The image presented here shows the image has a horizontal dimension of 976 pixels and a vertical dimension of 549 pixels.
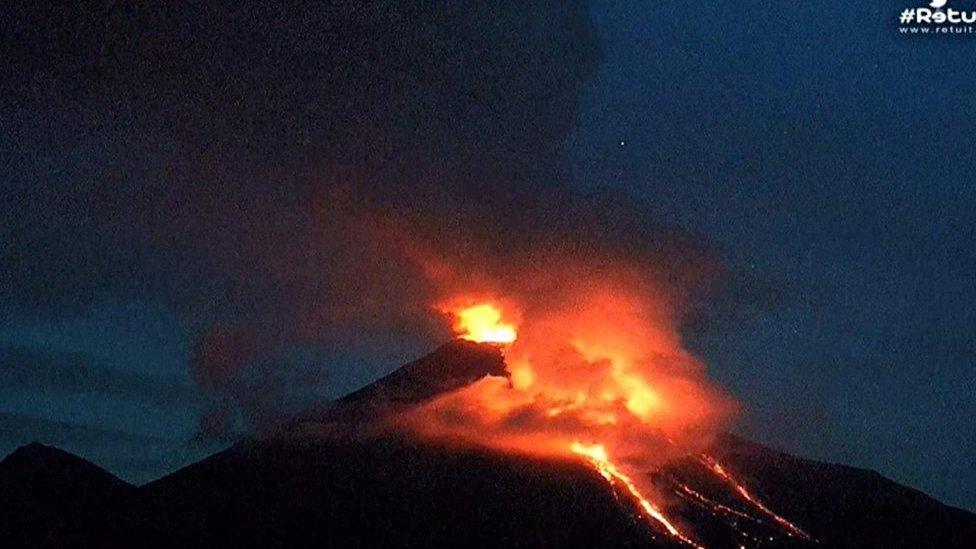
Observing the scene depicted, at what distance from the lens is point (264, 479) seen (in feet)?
161

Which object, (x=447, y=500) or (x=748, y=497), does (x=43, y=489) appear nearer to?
(x=447, y=500)

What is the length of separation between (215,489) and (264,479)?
2.27 m

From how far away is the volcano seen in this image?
142 feet

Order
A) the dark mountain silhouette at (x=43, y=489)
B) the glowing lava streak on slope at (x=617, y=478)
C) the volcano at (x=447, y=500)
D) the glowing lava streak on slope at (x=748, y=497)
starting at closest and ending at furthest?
the volcano at (x=447, y=500)
the glowing lava streak on slope at (x=617, y=478)
the glowing lava streak on slope at (x=748, y=497)
the dark mountain silhouette at (x=43, y=489)

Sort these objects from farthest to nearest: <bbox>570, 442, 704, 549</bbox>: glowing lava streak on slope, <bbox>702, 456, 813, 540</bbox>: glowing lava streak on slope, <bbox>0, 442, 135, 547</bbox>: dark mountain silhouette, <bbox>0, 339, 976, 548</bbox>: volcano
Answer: <bbox>0, 442, 135, 547</bbox>: dark mountain silhouette < <bbox>702, 456, 813, 540</bbox>: glowing lava streak on slope < <bbox>570, 442, 704, 549</bbox>: glowing lava streak on slope < <bbox>0, 339, 976, 548</bbox>: volcano

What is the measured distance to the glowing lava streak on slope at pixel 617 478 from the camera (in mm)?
44875

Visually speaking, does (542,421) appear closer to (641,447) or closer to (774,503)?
(641,447)

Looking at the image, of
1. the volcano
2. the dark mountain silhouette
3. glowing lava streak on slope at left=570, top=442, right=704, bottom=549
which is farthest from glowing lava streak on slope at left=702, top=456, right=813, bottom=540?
the dark mountain silhouette

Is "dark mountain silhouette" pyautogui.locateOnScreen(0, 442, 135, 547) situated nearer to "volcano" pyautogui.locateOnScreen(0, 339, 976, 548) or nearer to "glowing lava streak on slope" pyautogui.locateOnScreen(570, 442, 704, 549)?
"volcano" pyautogui.locateOnScreen(0, 339, 976, 548)

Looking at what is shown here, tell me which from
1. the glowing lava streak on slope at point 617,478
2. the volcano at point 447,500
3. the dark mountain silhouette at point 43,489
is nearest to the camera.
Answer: the volcano at point 447,500

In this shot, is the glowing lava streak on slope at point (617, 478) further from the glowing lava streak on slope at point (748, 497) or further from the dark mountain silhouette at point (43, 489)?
the dark mountain silhouette at point (43, 489)

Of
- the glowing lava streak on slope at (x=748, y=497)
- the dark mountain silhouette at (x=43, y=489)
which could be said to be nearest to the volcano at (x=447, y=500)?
the glowing lava streak on slope at (x=748, y=497)

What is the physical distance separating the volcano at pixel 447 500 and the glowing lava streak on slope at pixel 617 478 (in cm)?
45

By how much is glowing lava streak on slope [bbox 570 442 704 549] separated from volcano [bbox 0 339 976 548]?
0.45m
